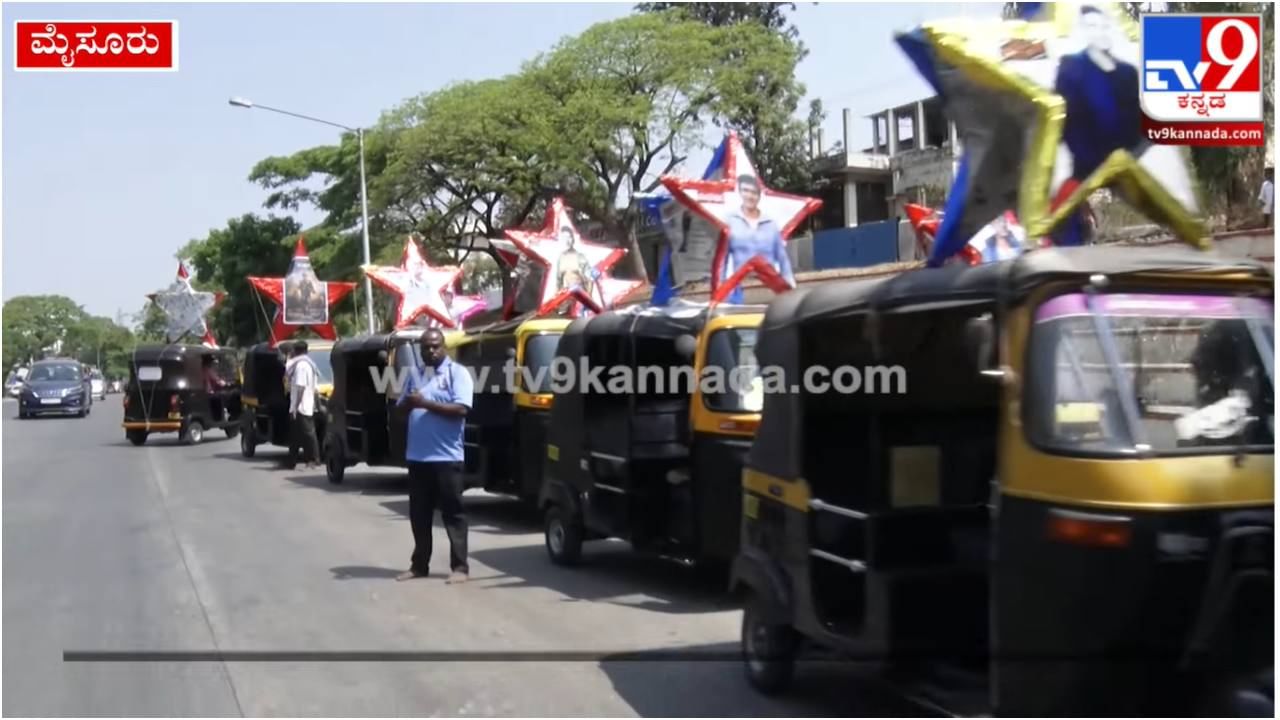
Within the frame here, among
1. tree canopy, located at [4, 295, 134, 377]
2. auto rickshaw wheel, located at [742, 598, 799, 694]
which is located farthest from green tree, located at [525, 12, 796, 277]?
tree canopy, located at [4, 295, 134, 377]

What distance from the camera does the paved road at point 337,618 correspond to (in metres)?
6.66

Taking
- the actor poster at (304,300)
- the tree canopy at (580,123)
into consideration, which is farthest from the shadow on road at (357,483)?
the tree canopy at (580,123)

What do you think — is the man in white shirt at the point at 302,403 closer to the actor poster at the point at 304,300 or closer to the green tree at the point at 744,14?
the actor poster at the point at 304,300

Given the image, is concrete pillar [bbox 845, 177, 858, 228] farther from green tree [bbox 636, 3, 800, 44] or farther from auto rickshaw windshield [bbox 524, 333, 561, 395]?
auto rickshaw windshield [bbox 524, 333, 561, 395]

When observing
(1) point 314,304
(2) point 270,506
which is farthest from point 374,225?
(2) point 270,506

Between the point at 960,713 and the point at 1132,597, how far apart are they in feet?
3.99

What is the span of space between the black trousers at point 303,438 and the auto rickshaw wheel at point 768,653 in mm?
13737

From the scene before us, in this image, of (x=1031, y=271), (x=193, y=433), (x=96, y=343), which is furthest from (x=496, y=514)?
(x=96, y=343)

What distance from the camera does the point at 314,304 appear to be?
25.1m

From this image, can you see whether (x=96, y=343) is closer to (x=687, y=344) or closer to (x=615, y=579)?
(x=615, y=579)

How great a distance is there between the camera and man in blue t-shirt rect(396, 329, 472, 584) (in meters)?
9.48

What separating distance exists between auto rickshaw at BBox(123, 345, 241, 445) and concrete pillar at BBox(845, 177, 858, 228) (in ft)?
82.4

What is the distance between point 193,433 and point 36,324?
326ft

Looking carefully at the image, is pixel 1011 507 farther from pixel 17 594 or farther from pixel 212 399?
pixel 212 399
